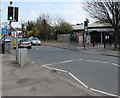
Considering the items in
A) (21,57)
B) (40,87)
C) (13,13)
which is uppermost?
(13,13)

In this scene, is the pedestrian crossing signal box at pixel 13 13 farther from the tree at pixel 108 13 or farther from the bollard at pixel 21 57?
the tree at pixel 108 13

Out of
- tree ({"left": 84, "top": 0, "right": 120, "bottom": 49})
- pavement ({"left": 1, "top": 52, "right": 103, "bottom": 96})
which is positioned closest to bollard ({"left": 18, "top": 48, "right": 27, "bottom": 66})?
pavement ({"left": 1, "top": 52, "right": 103, "bottom": 96})

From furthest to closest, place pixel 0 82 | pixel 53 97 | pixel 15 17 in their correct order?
pixel 15 17 < pixel 0 82 < pixel 53 97

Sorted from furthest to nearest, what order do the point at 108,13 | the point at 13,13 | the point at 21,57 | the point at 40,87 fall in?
1. the point at 108,13
2. the point at 13,13
3. the point at 21,57
4. the point at 40,87

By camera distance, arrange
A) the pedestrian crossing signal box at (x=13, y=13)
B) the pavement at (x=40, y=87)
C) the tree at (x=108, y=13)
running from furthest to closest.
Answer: the tree at (x=108, y=13)
the pedestrian crossing signal box at (x=13, y=13)
the pavement at (x=40, y=87)

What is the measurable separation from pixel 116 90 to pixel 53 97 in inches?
87.2

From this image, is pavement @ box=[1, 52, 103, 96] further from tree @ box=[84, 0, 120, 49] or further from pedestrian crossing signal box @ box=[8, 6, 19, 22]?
tree @ box=[84, 0, 120, 49]

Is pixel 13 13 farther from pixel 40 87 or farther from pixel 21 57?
pixel 40 87

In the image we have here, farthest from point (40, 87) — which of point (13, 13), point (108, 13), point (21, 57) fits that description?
point (108, 13)

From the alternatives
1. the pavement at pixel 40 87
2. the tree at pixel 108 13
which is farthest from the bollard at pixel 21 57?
the tree at pixel 108 13

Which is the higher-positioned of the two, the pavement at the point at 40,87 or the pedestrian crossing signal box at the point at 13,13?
the pedestrian crossing signal box at the point at 13,13

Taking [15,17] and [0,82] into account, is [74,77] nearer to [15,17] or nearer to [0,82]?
[0,82]

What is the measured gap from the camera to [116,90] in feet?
20.8

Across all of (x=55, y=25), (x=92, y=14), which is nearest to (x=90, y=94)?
(x=92, y=14)
